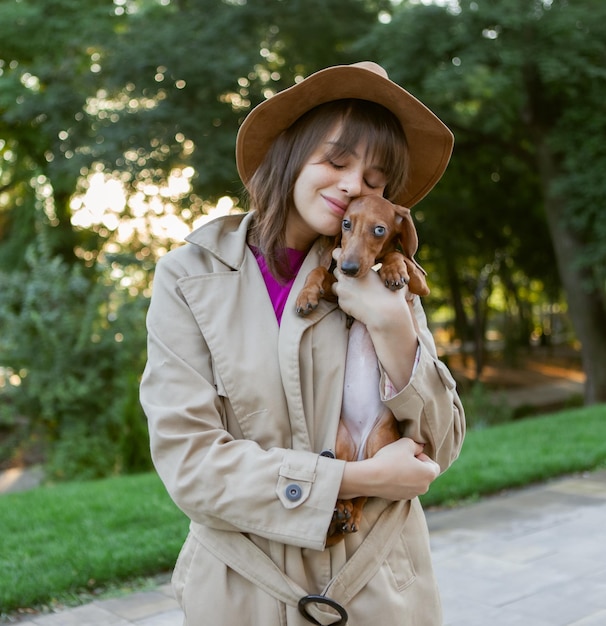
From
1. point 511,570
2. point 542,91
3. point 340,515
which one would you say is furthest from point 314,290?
point 542,91

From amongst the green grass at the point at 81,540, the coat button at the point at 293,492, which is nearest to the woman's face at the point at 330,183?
the coat button at the point at 293,492

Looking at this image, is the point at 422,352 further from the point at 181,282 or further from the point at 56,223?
the point at 56,223

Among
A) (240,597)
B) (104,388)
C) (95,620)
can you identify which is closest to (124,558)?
(95,620)

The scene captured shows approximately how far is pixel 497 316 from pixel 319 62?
2910 cm

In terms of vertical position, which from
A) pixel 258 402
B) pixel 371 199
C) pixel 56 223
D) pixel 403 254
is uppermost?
pixel 56 223

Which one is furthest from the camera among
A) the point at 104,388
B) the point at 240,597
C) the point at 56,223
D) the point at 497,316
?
the point at 497,316

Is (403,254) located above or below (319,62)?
below

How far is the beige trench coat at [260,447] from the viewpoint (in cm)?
149

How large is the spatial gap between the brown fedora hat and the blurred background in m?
5.79

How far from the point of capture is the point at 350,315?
1.71 metres

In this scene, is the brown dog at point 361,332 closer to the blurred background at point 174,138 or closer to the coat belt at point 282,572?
the coat belt at point 282,572

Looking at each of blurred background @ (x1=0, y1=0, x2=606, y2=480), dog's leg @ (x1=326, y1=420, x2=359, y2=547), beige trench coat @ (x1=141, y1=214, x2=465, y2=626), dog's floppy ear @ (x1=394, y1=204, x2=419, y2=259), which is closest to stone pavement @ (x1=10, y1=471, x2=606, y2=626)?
beige trench coat @ (x1=141, y1=214, x2=465, y2=626)

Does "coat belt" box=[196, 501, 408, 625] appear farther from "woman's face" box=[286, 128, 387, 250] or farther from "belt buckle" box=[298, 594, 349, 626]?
"woman's face" box=[286, 128, 387, 250]

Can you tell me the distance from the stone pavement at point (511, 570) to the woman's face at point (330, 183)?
2.34 meters
